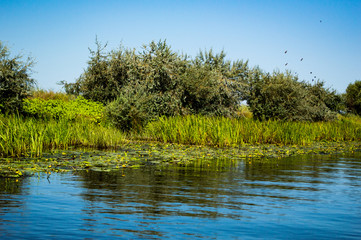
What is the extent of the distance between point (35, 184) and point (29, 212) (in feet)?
8.06

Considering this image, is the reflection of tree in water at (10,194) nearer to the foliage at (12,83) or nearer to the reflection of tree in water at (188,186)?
the reflection of tree in water at (188,186)

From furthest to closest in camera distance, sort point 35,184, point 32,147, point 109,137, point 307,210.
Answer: point 109,137 → point 32,147 → point 35,184 → point 307,210

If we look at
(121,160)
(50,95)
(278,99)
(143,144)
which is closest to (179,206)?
(121,160)

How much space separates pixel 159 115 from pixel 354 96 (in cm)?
4466

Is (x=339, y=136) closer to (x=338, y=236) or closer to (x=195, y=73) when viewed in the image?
(x=195, y=73)

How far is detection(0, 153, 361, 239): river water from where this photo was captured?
4.97 meters

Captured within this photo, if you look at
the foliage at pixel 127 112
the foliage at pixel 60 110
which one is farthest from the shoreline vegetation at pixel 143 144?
the foliage at pixel 60 110

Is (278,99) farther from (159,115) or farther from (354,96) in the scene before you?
(354,96)

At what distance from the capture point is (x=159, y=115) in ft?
97.5

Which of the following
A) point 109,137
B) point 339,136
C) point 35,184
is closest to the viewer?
point 35,184

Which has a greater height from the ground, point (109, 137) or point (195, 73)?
point (195, 73)

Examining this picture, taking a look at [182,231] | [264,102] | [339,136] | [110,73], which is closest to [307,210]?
[182,231]

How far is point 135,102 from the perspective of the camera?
22750 millimetres

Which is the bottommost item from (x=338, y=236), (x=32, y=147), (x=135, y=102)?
(x=338, y=236)
